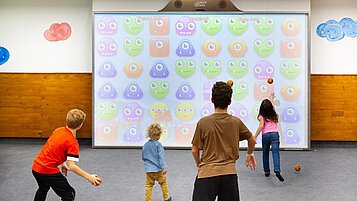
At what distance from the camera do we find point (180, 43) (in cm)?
880

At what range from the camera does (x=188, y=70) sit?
347 inches

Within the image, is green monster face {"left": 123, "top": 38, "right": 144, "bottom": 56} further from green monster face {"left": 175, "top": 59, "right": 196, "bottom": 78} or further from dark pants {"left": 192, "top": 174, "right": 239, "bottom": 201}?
dark pants {"left": 192, "top": 174, "right": 239, "bottom": 201}

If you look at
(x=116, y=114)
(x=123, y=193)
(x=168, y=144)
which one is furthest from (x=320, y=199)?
(x=116, y=114)

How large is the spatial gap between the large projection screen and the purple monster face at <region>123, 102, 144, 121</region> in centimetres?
2

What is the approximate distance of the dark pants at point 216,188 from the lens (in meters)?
3.35

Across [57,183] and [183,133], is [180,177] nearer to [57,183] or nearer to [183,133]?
[183,133]

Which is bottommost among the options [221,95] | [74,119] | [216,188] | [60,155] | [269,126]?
[216,188]

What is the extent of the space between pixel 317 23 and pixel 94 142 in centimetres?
504

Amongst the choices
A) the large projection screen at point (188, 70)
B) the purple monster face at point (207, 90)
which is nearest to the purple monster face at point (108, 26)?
the large projection screen at point (188, 70)

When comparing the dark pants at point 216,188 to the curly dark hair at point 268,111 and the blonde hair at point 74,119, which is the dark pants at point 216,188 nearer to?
the blonde hair at point 74,119

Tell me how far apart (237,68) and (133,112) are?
7.23 ft

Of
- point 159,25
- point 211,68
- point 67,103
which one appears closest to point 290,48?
point 211,68

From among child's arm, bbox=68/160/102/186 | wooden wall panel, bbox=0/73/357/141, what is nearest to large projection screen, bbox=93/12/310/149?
wooden wall panel, bbox=0/73/357/141

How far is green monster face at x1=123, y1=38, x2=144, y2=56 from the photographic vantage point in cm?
883
